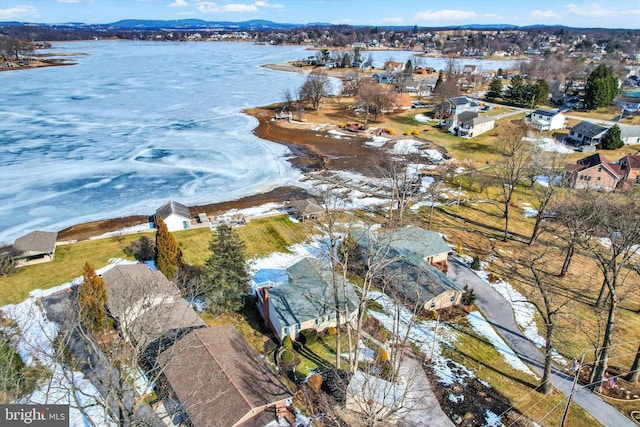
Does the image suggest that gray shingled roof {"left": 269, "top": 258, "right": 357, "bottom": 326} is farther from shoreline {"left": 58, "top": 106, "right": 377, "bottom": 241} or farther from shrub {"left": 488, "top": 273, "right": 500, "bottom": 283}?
shoreline {"left": 58, "top": 106, "right": 377, "bottom": 241}

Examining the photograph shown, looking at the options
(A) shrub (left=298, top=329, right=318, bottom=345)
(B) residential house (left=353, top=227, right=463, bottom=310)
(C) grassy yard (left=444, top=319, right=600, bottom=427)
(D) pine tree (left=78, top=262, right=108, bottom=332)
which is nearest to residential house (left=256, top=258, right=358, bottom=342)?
(A) shrub (left=298, top=329, right=318, bottom=345)

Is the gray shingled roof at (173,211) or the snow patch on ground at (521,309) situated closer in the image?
the snow patch on ground at (521,309)

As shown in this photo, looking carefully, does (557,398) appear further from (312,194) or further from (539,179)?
(539,179)

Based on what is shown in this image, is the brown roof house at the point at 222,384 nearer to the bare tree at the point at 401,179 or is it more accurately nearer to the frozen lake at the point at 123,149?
the bare tree at the point at 401,179

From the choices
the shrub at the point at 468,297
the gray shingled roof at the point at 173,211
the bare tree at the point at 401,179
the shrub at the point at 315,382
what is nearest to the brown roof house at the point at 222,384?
the shrub at the point at 315,382

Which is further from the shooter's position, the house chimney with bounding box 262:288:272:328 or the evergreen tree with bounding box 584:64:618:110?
the evergreen tree with bounding box 584:64:618:110

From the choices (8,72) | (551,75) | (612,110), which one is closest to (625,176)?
(612,110)
